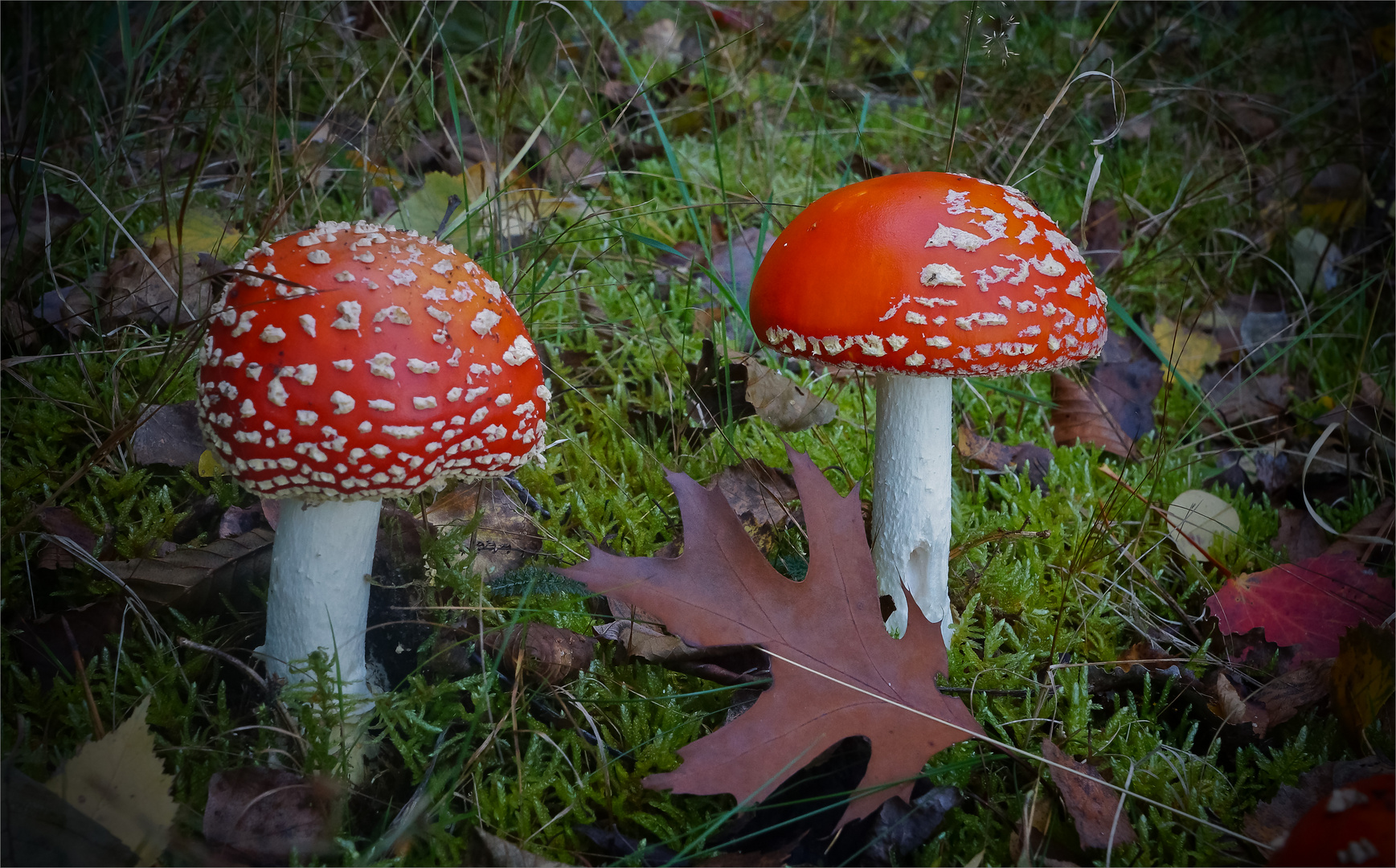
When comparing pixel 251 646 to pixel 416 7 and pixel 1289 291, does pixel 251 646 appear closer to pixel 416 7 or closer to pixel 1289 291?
pixel 416 7

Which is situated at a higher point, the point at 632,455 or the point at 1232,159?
the point at 1232,159

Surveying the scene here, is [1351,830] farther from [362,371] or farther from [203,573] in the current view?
[203,573]

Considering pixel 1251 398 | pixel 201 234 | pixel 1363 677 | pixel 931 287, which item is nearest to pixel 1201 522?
pixel 1363 677

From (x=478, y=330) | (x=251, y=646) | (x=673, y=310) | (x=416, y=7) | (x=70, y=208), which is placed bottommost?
(x=251, y=646)

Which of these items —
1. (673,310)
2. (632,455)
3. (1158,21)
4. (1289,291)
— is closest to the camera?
(632,455)

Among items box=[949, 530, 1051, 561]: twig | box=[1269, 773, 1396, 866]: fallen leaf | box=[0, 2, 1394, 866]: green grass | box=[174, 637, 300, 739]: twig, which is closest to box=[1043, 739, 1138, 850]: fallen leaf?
box=[0, 2, 1394, 866]: green grass

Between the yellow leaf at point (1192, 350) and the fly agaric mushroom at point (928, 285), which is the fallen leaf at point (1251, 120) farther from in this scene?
the fly agaric mushroom at point (928, 285)

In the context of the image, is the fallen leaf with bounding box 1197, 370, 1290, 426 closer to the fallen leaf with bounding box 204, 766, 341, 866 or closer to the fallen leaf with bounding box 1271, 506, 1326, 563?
the fallen leaf with bounding box 1271, 506, 1326, 563

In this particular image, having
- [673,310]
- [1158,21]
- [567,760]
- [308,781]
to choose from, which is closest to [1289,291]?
[1158,21]

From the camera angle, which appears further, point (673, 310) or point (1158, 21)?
point (1158, 21)
